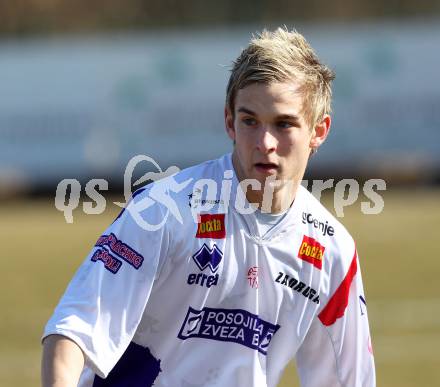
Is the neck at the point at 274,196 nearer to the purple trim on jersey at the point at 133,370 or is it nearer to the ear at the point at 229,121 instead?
the ear at the point at 229,121

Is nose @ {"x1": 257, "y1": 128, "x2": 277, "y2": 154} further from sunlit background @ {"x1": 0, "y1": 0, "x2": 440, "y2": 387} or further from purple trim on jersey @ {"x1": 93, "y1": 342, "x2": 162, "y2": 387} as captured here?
sunlit background @ {"x1": 0, "y1": 0, "x2": 440, "y2": 387}

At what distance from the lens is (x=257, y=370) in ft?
13.2

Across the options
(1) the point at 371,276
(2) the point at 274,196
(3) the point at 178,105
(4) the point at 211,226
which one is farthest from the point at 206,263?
(3) the point at 178,105

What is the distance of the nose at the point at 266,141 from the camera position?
3.78 m

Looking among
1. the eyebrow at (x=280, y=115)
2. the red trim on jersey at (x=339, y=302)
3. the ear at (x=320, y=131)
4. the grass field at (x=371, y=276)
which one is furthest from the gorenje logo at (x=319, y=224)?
the grass field at (x=371, y=276)

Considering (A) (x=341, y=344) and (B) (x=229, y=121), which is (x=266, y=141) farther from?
(A) (x=341, y=344)

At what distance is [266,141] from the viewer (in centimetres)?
378

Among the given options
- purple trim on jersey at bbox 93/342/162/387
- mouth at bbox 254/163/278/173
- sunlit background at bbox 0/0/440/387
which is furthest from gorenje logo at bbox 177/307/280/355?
sunlit background at bbox 0/0/440/387

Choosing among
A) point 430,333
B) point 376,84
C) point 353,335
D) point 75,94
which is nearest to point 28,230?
point 75,94

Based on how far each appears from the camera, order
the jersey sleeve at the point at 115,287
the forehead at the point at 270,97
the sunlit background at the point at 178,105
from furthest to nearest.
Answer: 1. the sunlit background at the point at 178,105
2. the forehead at the point at 270,97
3. the jersey sleeve at the point at 115,287

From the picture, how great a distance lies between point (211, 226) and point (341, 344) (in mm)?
720

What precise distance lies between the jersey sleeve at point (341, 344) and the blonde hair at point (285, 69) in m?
0.62

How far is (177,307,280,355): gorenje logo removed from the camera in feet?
12.9

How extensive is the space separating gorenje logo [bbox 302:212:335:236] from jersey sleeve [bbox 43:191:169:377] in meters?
0.65
